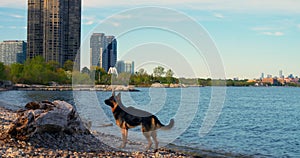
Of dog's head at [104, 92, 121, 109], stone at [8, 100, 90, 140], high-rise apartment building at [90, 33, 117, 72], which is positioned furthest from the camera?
high-rise apartment building at [90, 33, 117, 72]

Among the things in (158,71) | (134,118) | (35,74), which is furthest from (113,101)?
(35,74)

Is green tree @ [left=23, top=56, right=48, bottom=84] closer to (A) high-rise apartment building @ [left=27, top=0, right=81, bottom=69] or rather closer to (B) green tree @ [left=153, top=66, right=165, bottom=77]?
(A) high-rise apartment building @ [left=27, top=0, right=81, bottom=69]

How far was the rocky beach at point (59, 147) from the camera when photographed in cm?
1165

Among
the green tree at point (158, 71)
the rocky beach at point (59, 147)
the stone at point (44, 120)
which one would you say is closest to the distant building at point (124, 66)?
the green tree at point (158, 71)

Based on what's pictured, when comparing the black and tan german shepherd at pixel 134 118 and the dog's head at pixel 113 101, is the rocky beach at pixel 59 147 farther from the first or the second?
the dog's head at pixel 113 101

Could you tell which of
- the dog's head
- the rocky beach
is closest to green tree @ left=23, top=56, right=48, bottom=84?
the rocky beach

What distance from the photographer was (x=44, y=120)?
44.1ft

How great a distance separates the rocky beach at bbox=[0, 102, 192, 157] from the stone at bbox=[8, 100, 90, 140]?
6.2 inches

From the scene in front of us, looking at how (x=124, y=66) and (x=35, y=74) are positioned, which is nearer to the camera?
(x=124, y=66)

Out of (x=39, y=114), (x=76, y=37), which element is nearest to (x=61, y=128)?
(x=39, y=114)

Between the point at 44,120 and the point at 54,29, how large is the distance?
160 meters

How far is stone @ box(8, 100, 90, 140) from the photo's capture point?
42.6 ft

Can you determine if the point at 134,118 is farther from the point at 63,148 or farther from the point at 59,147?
the point at 59,147

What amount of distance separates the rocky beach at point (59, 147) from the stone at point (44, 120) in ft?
0.52
